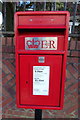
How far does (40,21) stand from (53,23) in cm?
14

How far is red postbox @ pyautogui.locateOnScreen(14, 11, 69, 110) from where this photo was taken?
1288mm

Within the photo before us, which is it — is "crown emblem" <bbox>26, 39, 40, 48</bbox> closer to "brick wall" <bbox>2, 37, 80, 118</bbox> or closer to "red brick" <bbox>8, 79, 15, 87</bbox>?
"brick wall" <bbox>2, 37, 80, 118</bbox>

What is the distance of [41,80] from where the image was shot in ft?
4.72

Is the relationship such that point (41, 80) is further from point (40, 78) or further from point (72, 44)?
point (72, 44)

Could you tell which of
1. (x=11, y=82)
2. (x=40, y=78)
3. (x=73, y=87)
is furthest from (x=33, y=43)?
(x=73, y=87)

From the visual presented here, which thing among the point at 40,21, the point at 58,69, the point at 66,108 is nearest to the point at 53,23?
the point at 40,21

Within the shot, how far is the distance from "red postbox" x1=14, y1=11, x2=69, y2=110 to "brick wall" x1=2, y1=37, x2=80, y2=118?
25.8 inches

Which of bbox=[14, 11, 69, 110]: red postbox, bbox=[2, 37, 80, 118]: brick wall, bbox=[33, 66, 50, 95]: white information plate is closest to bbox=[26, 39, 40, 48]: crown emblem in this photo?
bbox=[14, 11, 69, 110]: red postbox

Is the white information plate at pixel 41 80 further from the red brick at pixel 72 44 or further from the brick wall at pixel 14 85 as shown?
the red brick at pixel 72 44

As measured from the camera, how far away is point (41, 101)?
4.95 ft

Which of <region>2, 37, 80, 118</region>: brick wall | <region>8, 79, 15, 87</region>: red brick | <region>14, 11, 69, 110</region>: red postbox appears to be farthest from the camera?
<region>8, 79, 15, 87</region>: red brick

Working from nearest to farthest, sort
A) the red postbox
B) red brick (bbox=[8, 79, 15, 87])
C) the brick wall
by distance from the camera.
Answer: the red postbox → the brick wall → red brick (bbox=[8, 79, 15, 87])

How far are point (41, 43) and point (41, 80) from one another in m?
0.44

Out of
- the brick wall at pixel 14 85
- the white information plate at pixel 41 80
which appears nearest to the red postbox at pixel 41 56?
the white information plate at pixel 41 80
